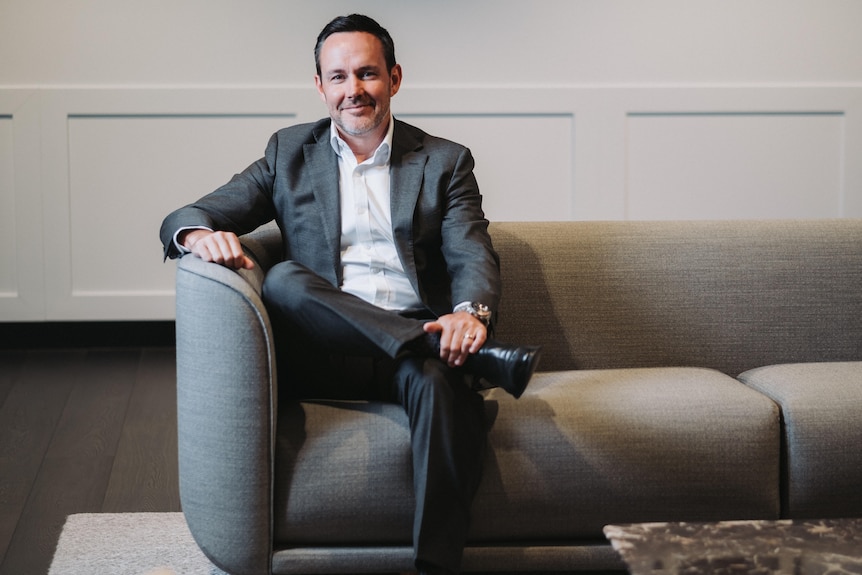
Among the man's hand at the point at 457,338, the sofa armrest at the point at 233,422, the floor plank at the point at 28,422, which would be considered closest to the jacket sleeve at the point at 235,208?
the sofa armrest at the point at 233,422

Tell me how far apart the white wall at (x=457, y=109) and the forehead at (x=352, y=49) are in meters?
1.62

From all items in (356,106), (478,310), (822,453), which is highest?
(356,106)

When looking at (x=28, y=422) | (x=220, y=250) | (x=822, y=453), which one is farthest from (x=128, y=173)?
(x=822, y=453)

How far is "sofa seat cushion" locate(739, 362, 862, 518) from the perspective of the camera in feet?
5.82

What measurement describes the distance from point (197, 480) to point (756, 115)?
9.55 feet

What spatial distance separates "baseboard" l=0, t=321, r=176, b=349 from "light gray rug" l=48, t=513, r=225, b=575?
5.73 feet

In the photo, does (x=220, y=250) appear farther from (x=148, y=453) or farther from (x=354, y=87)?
(x=148, y=453)

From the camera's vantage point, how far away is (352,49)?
2072 millimetres

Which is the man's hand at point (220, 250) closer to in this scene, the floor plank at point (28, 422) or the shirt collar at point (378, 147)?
the shirt collar at point (378, 147)

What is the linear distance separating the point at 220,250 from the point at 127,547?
683 millimetres

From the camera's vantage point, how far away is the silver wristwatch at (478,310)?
1.85 m

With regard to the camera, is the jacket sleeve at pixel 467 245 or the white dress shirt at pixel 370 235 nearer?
the jacket sleeve at pixel 467 245

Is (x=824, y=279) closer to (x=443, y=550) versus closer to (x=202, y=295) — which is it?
(x=443, y=550)

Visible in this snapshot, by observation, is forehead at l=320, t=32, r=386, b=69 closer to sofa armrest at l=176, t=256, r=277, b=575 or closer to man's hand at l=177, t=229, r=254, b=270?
man's hand at l=177, t=229, r=254, b=270
